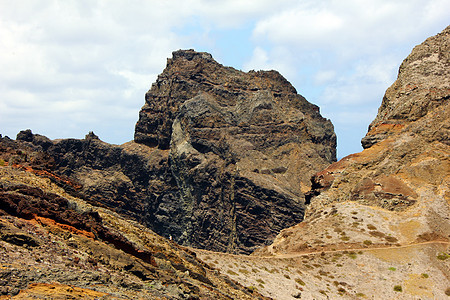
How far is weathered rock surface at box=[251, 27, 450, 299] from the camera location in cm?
5747

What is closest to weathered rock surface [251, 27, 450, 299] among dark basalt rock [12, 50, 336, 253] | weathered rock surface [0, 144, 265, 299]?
weathered rock surface [0, 144, 265, 299]

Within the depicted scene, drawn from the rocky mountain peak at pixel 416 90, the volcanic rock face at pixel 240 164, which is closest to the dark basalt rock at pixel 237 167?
the volcanic rock face at pixel 240 164

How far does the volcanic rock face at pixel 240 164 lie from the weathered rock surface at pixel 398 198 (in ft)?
198

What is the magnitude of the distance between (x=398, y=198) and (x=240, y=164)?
3859 inches

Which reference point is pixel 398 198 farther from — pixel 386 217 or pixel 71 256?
pixel 71 256

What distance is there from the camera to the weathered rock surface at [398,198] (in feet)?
189

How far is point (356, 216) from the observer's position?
7488cm

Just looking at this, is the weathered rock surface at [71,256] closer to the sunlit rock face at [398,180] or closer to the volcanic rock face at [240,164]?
the sunlit rock face at [398,180]

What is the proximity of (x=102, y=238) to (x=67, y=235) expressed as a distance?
3272 millimetres

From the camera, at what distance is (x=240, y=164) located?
563ft

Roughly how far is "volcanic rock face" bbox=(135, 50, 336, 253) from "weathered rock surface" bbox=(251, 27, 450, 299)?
60.3 meters

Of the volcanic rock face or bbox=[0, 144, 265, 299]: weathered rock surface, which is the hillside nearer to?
bbox=[0, 144, 265, 299]: weathered rock surface

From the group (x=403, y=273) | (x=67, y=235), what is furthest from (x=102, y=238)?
(x=403, y=273)

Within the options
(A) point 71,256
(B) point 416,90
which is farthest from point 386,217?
(A) point 71,256
